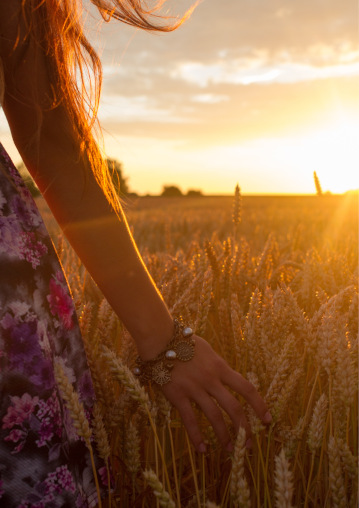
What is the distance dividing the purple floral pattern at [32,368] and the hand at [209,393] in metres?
0.17

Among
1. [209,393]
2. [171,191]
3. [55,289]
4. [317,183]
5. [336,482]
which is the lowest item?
[336,482]

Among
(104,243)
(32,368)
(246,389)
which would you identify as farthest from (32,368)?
(246,389)

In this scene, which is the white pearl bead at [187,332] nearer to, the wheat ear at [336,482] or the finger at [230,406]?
the finger at [230,406]

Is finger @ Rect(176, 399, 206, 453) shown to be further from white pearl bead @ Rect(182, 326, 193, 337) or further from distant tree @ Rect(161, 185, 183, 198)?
distant tree @ Rect(161, 185, 183, 198)

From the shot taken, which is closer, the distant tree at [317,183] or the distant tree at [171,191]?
the distant tree at [317,183]

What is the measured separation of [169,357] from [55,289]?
228 millimetres

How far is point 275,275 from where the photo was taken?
1.69m

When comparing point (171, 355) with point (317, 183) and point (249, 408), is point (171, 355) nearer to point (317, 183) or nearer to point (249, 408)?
point (249, 408)

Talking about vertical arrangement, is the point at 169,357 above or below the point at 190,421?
above

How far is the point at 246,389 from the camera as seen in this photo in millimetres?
830

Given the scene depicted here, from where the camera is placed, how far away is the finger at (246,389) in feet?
2.72

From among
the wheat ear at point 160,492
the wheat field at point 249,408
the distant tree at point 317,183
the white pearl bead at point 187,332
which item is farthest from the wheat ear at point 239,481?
the distant tree at point 317,183

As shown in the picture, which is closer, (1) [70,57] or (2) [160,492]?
(2) [160,492]

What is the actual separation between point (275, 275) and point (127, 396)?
94 centimetres
